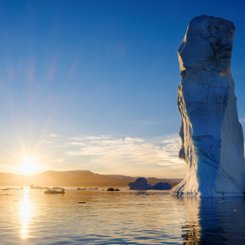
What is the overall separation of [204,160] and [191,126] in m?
5.89

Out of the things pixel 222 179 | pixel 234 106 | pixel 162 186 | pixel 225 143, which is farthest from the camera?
pixel 162 186

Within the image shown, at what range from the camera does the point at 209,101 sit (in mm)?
56562

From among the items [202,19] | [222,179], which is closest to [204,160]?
[222,179]

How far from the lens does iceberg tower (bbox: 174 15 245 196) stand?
2137 inches

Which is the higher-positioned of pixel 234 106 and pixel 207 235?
pixel 234 106

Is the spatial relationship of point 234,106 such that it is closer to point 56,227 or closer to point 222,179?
point 222,179

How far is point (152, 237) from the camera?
48.0 feet

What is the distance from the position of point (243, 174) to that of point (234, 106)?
36.7ft

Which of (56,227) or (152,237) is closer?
(152,237)

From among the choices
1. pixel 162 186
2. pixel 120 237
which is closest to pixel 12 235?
pixel 120 237

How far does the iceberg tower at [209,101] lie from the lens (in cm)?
5428

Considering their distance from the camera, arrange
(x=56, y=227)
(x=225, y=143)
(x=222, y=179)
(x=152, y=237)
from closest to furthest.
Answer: (x=152, y=237) → (x=56, y=227) → (x=222, y=179) → (x=225, y=143)

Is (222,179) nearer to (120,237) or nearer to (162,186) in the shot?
(120,237)

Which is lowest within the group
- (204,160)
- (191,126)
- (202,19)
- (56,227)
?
(56,227)
